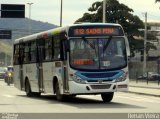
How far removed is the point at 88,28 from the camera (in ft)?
84.1

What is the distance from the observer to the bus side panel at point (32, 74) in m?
30.7

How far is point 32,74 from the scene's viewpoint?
31.3 metres

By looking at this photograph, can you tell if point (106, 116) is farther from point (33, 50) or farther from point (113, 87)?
point (33, 50)

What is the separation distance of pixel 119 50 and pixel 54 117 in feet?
24.7

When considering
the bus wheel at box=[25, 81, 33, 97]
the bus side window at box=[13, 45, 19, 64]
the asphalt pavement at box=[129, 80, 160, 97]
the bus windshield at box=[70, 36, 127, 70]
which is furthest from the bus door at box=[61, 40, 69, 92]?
the asphalt pavement at box=[129, 80, 160, 97]

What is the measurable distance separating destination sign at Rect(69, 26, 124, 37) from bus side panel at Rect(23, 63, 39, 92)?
5.48 m

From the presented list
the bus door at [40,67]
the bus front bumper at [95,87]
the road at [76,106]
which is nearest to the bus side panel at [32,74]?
the bus door at [40,67]

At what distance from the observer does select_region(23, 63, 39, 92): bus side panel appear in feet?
101

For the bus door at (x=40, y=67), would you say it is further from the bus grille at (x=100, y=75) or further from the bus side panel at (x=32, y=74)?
the bus grille at (x=100, y=75)

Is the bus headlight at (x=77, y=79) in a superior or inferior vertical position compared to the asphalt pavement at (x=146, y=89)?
superior

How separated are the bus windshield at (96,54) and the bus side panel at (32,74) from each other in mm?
5594

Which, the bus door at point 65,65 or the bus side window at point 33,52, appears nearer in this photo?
the bus door at point 65,65

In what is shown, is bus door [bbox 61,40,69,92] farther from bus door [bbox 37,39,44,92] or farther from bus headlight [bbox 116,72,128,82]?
bus door [bbox 37,39,44,92]

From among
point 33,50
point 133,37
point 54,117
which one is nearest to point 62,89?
point 33,50
